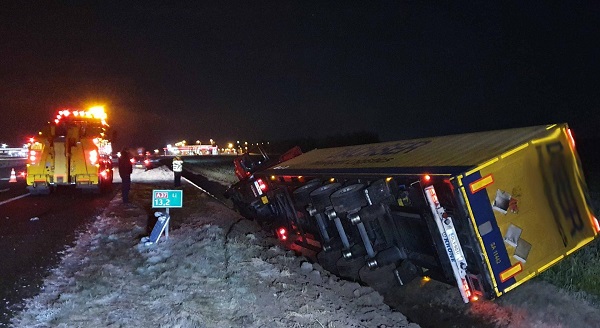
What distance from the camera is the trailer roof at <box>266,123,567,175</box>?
22.8 feet

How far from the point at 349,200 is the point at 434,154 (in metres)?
1.48

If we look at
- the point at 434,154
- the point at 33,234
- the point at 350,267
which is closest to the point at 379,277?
the point at 350,267

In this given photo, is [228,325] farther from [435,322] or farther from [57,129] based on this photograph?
[57,129]

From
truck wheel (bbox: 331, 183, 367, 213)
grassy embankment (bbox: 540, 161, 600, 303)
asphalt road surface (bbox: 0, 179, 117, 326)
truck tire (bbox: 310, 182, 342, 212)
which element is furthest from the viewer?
truck tire (bbox: 310, 182, 342, 212)

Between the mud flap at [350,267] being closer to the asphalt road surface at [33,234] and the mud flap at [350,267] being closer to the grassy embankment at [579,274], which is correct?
the grassy embankment at [579,274]

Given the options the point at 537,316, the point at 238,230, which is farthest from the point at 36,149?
the point at 537,316

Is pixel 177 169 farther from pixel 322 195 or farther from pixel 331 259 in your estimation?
pixel 322 195

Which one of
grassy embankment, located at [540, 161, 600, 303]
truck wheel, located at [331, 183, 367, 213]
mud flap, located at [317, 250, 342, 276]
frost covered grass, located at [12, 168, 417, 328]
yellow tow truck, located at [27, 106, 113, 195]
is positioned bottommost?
grassy embankment, located at [540, 161, 600, 303]

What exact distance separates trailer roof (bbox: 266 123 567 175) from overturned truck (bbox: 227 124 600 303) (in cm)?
3

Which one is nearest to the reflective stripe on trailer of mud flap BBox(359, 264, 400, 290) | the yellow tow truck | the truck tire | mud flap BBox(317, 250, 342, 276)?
mud flap BBox(359, 264, 400, 290)

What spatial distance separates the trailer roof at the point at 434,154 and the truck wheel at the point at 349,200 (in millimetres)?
384

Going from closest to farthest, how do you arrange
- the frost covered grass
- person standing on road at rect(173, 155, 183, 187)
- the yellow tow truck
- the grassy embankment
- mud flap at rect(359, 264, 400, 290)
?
the frost covered grass → the grassy embankment → mud flap at rect(359, 264, 400, 290) → the yellow tow truck → person standing on road at rect(173, 155, 183, 187)

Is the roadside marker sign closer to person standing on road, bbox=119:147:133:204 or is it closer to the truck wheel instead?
the truck wheel

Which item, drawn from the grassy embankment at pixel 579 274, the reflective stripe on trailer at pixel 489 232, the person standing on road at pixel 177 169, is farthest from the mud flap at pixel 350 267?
the person standing on road at pixel 177 169
